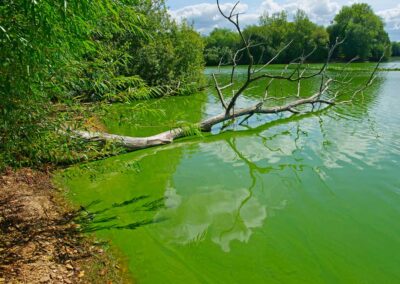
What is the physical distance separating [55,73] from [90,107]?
90 centimetres

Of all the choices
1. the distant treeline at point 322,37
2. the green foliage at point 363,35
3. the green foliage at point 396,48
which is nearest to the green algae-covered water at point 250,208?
the distant treeline at point 322,37

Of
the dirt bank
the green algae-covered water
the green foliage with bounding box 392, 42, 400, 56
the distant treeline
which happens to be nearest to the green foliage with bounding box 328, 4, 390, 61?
the distant treeline

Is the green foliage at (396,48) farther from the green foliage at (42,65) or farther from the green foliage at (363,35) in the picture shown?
the green foliage at (42,65)

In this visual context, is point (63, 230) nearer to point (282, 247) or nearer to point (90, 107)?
point (90, 107)

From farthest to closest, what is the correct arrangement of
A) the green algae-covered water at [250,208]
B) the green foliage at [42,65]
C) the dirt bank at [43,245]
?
the green algae-covered water at [250,208], the dirt bank at [43,245], the green foliage at [42,65]

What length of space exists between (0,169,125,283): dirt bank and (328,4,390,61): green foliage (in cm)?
5423

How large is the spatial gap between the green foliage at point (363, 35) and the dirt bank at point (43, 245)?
5423 cm

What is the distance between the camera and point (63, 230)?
5121 millimetres

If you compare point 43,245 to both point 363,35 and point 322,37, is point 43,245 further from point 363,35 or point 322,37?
point 322,37

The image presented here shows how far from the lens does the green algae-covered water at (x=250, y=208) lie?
180 inches

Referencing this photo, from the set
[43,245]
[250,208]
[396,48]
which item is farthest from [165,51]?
[396,48]

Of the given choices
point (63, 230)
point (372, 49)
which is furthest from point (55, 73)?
point (372, 49)

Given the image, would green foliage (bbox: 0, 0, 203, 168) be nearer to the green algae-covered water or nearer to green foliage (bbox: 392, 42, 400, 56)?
the green algae-covered water

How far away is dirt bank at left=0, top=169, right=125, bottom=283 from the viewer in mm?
4055
